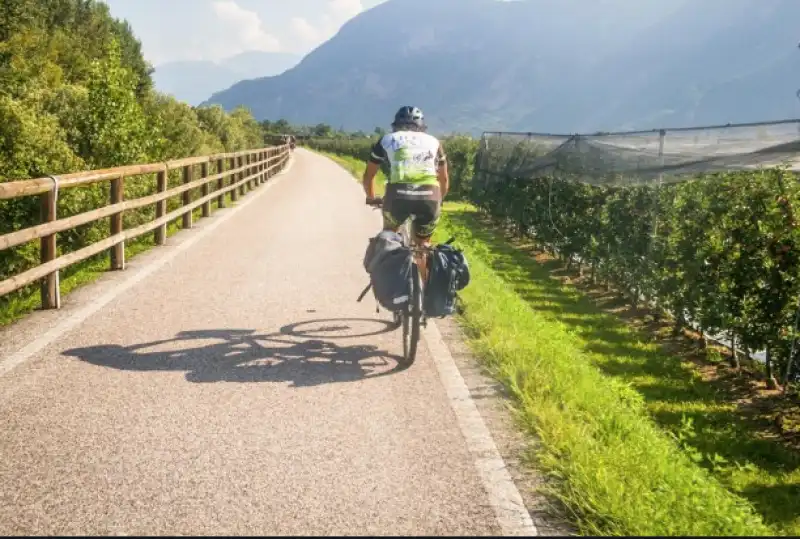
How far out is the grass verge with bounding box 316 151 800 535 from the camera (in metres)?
3.68

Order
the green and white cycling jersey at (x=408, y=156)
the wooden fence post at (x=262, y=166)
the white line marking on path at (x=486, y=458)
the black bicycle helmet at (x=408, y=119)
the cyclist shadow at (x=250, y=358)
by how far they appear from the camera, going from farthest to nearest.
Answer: the wooden fence post at (x=262, y=166) → the black bicycle helmet at (x=408, y=119) → the green and white cycling jersey at (x=408, y=156) → the cyclist shadow at (x=250, y=358) → the white line marking on path at (x=486, y=458)

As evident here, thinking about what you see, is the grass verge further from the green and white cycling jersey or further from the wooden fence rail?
the wooden fence rail

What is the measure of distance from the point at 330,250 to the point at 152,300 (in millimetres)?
4474

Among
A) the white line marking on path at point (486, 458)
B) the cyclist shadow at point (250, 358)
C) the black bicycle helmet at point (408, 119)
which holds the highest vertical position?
the black bicycle helmet at point (408, 119)

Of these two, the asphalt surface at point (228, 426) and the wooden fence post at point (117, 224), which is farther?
the wooden fence post at point (117, 224)

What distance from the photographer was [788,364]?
22.9 feet

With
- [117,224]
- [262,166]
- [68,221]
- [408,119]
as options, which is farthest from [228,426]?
[262,166]

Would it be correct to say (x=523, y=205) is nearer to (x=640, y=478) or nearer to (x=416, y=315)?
(x=416, y=315)

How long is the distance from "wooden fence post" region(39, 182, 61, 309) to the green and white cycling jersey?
131 inches

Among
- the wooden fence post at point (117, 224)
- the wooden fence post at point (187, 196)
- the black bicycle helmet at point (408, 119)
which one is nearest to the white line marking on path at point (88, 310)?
the wooden fence post at point (117, 224)

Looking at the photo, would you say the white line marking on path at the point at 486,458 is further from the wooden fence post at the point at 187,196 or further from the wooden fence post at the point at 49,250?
the wooden fence post at the point at 187,196

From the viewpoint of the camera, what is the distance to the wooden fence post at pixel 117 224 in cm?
970

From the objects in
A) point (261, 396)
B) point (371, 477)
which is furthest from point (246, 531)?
point (261, 396)

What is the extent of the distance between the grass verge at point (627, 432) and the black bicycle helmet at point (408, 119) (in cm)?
197
